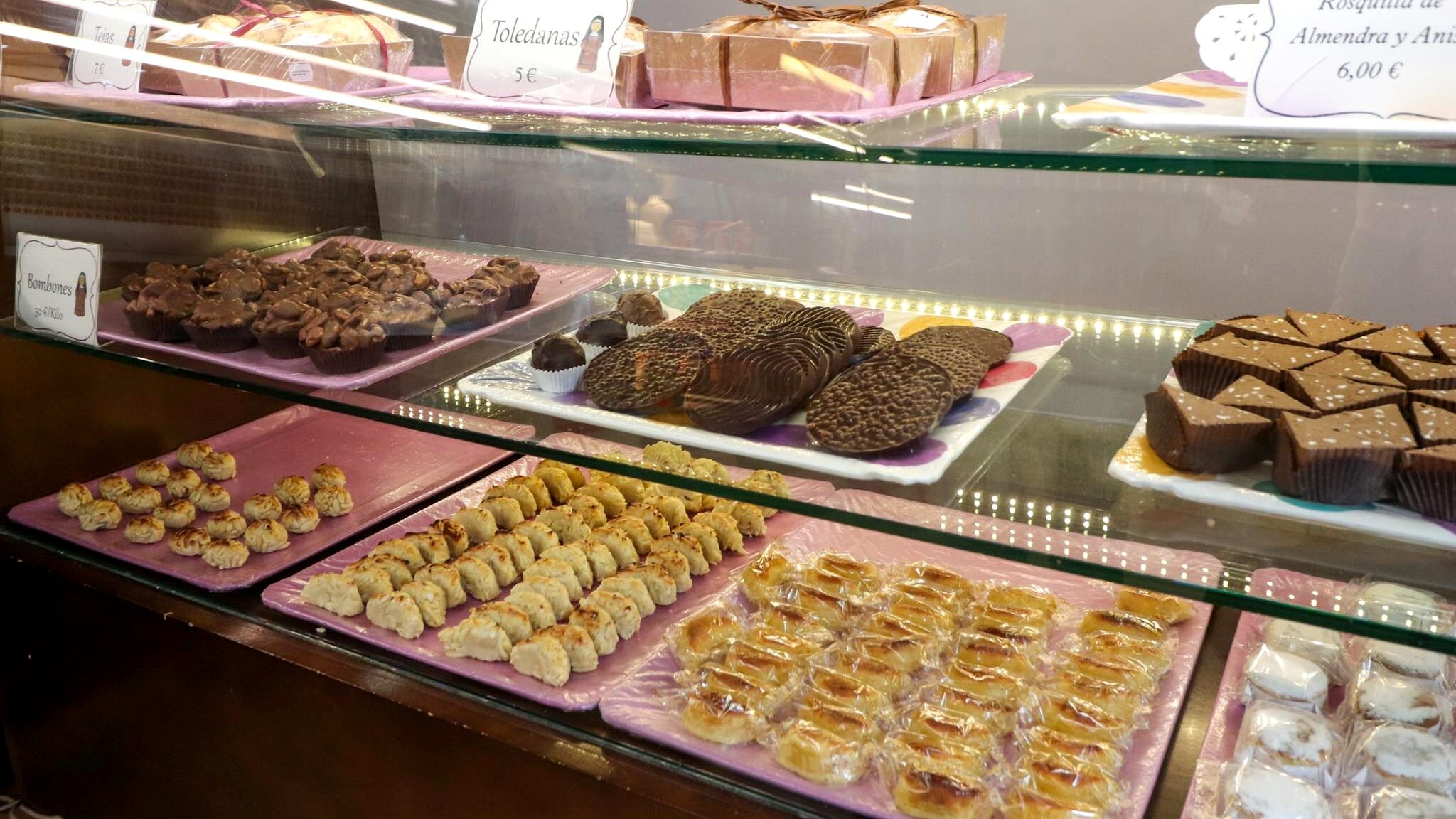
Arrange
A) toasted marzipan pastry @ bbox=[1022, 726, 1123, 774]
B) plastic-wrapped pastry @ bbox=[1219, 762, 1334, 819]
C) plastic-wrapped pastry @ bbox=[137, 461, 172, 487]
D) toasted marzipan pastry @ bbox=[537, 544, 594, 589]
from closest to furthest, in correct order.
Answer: plastic-wrapped pastry @ bbox=[1219, 762, 1334, 819] < toasted marzipan pastry @ bbox=[1022, 726, 1123, 774] < toasted marzipan pastry @ bbox=[537, 544, 594, 589] < plastic-wrapped pastry @ bbox=[137, 461, 172, 487]

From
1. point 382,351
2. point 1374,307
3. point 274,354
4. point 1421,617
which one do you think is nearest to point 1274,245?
point 1374,307

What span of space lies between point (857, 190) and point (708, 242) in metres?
0.24

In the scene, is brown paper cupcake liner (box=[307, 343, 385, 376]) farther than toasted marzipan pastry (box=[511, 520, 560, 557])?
No

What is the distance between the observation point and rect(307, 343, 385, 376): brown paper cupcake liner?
156 centimetres

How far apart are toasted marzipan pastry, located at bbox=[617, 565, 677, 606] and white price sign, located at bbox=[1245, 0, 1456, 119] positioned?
1037mm

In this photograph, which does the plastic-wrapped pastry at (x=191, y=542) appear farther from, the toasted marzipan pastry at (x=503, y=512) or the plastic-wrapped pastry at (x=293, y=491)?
the toasted marzipan pastry at (x=503, y=512)

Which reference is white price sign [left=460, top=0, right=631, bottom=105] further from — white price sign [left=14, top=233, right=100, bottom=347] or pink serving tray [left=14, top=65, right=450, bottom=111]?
white price sign [left=14, top=233, right=100, bottom=347]

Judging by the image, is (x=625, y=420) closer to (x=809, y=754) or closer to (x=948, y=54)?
(x=809, y=754)

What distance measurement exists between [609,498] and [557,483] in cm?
11

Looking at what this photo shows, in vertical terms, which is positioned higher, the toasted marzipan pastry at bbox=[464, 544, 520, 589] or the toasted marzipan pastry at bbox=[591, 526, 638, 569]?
the toasted marzipan pastry at bbox=[591, 526, 638, 569]

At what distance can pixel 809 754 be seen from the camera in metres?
1.35

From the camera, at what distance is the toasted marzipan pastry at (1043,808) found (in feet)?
4.14

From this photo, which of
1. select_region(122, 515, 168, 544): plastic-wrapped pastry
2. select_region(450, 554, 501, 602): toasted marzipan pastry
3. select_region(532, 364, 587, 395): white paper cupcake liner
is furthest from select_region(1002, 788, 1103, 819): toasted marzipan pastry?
select_region(122, 515, 168, 544): plastic-wrapped pastry

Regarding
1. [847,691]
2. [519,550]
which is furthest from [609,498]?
[847,691]
